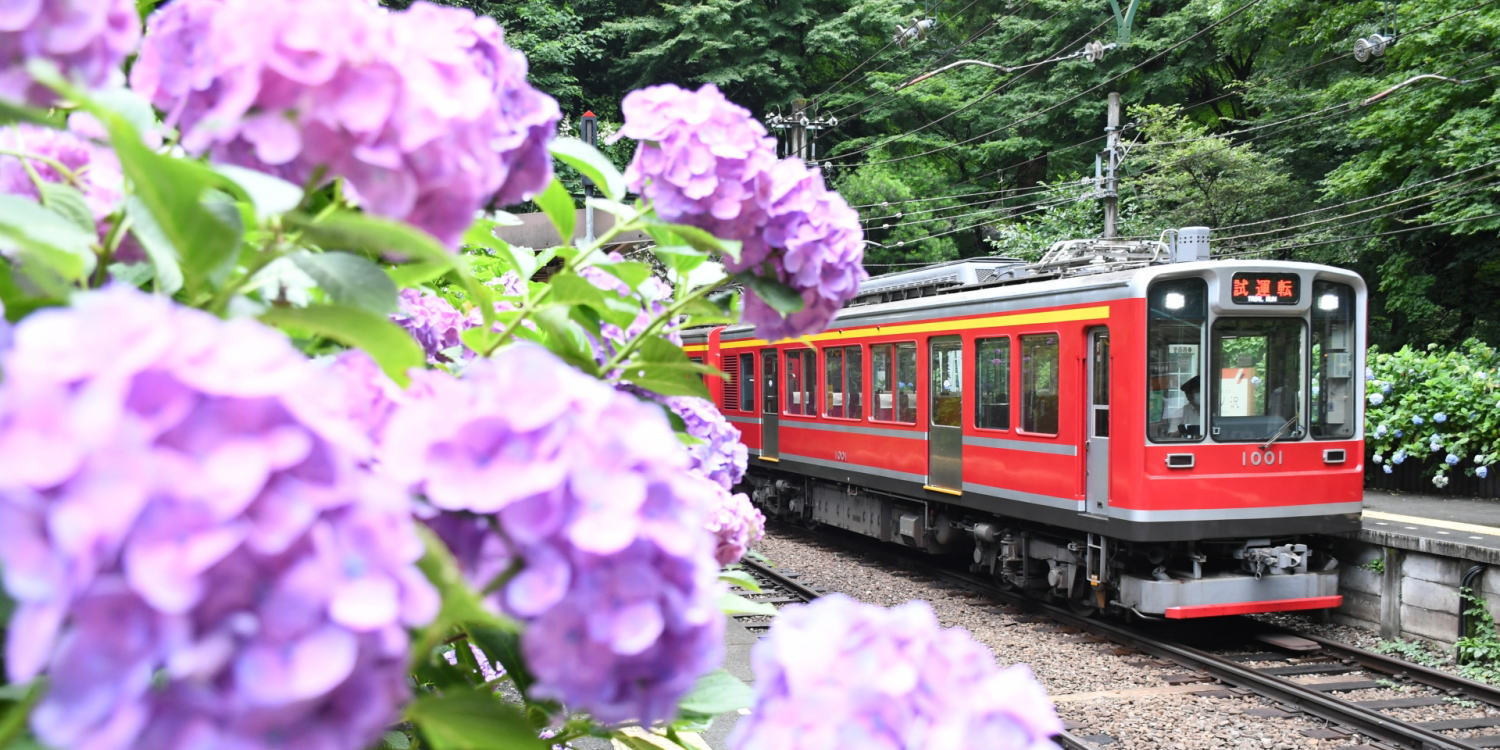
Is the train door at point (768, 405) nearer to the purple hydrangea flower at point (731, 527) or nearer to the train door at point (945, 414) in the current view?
the train door at point (945, 414)

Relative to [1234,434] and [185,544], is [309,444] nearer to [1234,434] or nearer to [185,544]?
[185,544]

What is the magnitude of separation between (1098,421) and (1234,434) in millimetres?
986

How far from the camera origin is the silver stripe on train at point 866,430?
10923mm

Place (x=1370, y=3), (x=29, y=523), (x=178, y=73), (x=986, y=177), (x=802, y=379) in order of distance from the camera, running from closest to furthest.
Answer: (x=29, y=523), (x=178, y=73), (x=802, y=379), (x=1370, y=3), (x=986, y=177)

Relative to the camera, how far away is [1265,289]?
27.5 feet

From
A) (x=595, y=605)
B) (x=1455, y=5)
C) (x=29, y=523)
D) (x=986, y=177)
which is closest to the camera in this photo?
(x=29, y=523)

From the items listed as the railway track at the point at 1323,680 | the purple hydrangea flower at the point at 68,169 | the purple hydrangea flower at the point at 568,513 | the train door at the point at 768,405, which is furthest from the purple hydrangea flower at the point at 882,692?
the train door at the point at 768,405

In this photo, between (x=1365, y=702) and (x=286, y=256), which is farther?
(x=1365, y=702)

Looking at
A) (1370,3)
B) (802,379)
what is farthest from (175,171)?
(1370,3)

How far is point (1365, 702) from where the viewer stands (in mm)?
7086

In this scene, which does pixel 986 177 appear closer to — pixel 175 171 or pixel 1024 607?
pixel 1024 607

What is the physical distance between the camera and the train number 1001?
841 cm

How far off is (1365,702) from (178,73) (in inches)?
A: 309

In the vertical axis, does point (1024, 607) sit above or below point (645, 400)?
below
